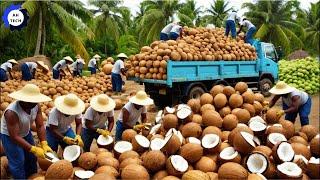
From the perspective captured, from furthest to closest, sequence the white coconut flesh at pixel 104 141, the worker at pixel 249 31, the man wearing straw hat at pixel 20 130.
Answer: the worker at pixel 249 31 → the white coconut flesh at pixel 104 141 → the man wearing straw hat at pixel 20 130

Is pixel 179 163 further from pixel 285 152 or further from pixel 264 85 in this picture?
pixel 264 85

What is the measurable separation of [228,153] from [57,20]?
19.6 metres

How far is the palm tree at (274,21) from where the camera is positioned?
32406 mm

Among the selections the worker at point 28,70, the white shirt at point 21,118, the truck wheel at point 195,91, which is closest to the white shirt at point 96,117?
the white shirt at point 21,118

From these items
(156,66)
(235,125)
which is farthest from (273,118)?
(156,66)

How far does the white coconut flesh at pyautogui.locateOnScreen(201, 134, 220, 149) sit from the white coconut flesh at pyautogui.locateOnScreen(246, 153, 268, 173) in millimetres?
518

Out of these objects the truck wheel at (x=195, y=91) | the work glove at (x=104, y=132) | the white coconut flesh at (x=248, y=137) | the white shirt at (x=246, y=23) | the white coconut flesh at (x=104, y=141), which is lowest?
the truck wheel at (x=195, y=91)

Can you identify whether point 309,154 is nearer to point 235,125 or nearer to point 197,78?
point 235,125

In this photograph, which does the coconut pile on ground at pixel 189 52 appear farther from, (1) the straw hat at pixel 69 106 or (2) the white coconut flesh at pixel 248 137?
(2) the white coconut flesh at pixel 248 137

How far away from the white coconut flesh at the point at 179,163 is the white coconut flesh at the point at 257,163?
31.2 inches

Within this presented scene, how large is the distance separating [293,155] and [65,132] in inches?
139

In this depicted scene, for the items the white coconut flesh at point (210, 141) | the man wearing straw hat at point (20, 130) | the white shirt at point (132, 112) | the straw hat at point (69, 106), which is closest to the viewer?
the man wearing straw hat at point (20, 130)

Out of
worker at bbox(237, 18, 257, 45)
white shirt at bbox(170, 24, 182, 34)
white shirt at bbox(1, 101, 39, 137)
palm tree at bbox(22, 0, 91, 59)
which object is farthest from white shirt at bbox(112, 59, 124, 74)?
white shirt at bbox(1, 101, 39, 137)

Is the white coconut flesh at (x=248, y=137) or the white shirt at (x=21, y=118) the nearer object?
the white coconut flesh at (x=248, y=137)
